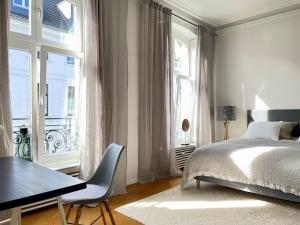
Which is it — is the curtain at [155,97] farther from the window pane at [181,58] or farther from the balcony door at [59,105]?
the balcony door at [59,105]

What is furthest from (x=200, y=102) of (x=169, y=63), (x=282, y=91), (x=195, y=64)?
(x=282, y=91)

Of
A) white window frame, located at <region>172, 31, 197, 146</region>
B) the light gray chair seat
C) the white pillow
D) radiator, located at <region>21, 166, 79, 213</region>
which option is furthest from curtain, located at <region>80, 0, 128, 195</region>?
the white pillow

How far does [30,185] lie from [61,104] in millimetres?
1982

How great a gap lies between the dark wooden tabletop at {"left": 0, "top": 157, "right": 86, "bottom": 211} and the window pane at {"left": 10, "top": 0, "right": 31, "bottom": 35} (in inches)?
69.7

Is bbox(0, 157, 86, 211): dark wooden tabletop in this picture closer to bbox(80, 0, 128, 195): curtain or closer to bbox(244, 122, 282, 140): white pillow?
bbox(80, 0, 128, 195): curtain

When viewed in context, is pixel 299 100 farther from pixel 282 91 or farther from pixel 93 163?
pixel 93 163

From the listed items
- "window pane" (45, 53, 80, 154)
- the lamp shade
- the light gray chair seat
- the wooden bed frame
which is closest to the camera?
the light gray chair seat

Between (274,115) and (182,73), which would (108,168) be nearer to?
(182,73)

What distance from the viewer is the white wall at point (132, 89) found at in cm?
364

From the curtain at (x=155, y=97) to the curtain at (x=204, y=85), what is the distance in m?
0.92

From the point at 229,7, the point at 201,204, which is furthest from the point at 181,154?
the point at 229,7

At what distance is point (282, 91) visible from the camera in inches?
176

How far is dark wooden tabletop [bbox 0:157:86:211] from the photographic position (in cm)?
98

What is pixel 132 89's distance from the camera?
3.69 metres
